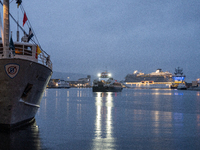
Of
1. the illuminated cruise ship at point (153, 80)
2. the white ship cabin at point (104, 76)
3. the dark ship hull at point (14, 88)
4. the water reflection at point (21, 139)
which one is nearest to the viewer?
the water reflection at point (21, 139)

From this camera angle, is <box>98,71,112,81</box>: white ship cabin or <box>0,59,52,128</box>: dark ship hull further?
<box>98,71,112,81</box>: white ship cabin

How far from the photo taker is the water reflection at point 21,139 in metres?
7.13

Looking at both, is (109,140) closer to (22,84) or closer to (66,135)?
(66,135)

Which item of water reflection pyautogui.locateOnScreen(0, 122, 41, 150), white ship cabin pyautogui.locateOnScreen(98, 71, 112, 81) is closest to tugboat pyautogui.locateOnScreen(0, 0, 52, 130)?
water reflection pyautogui.locateOnScreen(0, 122, 41, 150)

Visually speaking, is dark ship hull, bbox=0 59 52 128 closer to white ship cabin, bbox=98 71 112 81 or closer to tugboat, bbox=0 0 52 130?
tugboat, bbox=0 0 52 130

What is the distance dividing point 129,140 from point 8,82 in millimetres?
5526

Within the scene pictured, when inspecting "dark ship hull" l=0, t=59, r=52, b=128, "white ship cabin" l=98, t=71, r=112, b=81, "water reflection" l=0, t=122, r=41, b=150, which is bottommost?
"water reflection" l=0, t=122, r=41, b=150

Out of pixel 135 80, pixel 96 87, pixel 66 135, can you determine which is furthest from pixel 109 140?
pixel 135 80

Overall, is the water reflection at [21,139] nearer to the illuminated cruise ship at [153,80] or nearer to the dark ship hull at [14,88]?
the dark ship hull at [14,88]

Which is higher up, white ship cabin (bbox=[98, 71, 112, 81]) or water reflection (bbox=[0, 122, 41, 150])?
white ship cabin (bbox=[98, 71, 112, 81])

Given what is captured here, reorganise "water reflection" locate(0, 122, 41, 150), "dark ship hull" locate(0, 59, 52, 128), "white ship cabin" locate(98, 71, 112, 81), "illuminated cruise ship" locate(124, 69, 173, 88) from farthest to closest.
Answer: "illuminated cruise ship" locate(124, 69, 173, 88) → "white ship cabin" locate(98, 71, 112, 81) → "dark ship hull" locate(0, 59, 52, 128) → "water reflection" locate(0, 122, 41, 150)

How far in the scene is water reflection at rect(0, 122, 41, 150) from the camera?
7133 millimetres

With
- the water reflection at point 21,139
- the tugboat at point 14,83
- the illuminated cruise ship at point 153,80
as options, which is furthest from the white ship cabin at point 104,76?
the water reflection at point 21,139

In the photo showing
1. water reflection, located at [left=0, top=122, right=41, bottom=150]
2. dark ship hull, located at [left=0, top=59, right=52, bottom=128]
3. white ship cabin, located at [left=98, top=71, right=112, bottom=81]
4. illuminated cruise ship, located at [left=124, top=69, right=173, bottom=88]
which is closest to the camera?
water reflection, located at [left=0, top=122, right=41, bottom=150]
